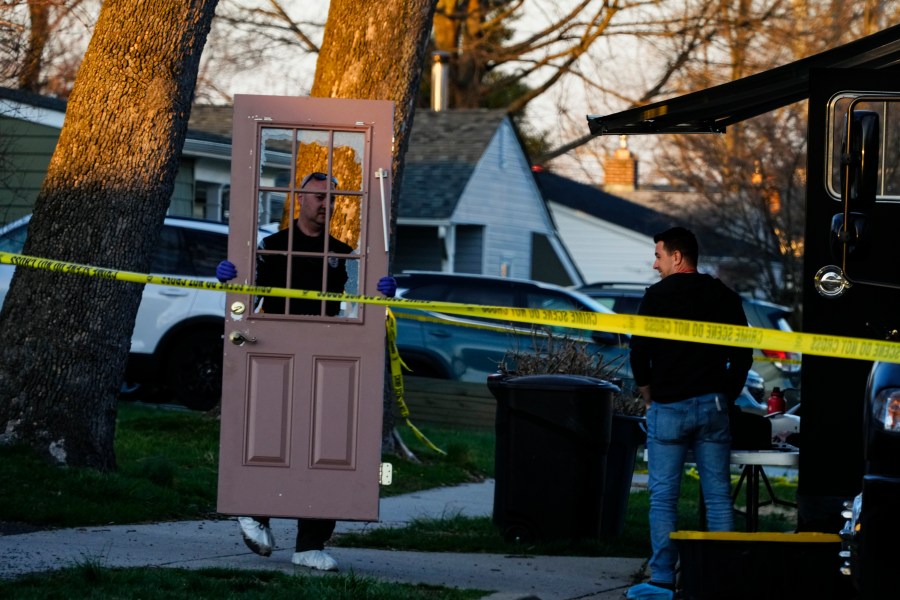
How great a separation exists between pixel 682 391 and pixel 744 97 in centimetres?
171

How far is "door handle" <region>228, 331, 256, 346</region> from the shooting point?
730cm

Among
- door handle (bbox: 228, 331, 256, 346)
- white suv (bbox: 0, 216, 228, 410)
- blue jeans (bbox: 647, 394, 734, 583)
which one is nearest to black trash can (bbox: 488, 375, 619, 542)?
blue jeans (bbox: 647, 394, 734, 583)

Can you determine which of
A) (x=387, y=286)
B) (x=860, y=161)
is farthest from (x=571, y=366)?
(x=860, y=161)

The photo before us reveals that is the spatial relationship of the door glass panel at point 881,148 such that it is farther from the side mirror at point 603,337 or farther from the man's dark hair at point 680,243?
the side mirror at point 603,337

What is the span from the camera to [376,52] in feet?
38.8

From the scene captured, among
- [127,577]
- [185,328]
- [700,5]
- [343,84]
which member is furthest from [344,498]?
[700,5]

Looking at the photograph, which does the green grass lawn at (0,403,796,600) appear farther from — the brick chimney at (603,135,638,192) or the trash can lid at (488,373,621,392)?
the brick chimney at (603,135,638,192)

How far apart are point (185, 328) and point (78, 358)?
6.45 metres

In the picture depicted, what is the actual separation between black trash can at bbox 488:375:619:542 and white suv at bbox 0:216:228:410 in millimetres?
7340

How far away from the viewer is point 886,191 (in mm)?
6547

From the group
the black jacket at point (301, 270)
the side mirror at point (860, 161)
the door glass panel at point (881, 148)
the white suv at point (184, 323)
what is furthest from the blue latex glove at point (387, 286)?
the white suv at point (184, 323)

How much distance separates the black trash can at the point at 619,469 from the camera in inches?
359

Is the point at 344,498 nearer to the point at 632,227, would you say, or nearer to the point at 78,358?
the point at 78,358

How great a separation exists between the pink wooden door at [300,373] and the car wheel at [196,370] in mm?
8342
